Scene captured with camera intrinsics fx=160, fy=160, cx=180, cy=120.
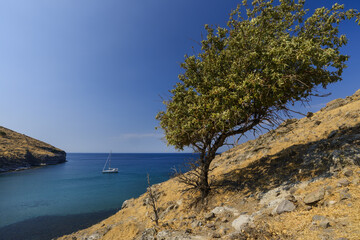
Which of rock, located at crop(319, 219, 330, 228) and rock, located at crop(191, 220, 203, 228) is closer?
rock, located at crop(319, 219, 330, 228)

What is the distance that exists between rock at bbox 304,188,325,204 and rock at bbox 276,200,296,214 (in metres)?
0.64

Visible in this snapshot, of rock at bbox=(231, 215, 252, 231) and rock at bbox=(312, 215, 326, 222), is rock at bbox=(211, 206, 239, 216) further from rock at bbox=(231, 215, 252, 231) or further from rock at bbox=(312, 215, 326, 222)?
rock at bbox=(312, 215, 326, 222)

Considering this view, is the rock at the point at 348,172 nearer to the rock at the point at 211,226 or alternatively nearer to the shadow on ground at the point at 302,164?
the shadow on ground at the point at 302,164

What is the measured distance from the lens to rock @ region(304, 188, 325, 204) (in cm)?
700

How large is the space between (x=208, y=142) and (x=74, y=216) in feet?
100

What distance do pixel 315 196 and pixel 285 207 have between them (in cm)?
138

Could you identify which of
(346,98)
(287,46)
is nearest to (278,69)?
(287,46)

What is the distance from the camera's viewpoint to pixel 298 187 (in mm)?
8875

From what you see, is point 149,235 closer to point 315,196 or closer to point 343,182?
point 315,196

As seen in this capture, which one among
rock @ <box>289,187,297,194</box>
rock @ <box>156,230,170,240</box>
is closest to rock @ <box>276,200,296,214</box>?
rock @ <box>289,187,297,194</box>

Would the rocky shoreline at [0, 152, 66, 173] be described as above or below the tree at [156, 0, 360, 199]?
above

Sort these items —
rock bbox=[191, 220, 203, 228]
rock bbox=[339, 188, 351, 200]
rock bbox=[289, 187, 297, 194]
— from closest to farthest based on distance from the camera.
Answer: rock bbox=[339, 188, 351, 200] < rock bbox=[289, 187, 297, 194] < rock bbox=[191, 220, 203, 228]

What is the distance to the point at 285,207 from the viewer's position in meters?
7.28

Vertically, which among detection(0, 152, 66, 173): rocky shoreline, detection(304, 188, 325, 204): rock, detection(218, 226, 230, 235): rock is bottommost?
detection(218, 226, 230, 235): rock
